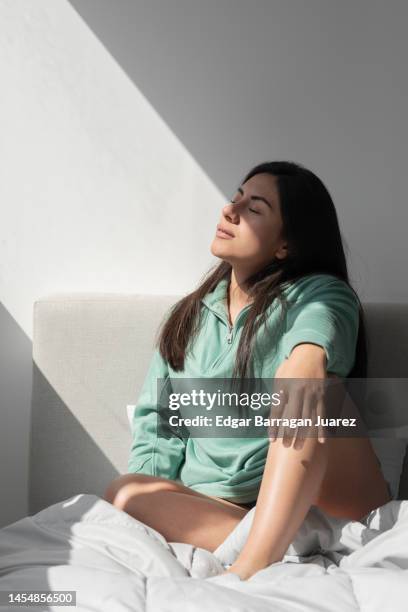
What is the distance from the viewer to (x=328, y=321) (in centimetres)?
200

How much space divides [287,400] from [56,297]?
96 cm

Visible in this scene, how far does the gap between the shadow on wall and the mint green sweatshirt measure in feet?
1.63

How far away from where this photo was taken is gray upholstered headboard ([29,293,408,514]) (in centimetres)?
249

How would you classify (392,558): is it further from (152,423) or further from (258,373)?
(152,423)

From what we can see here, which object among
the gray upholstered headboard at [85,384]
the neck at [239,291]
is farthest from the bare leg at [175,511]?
the neck at [239,291]

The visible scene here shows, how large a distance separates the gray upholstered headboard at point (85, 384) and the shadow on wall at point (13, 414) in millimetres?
212

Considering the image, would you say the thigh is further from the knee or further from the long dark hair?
the long dark hair

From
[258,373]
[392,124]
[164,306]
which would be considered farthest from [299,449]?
[392,124]

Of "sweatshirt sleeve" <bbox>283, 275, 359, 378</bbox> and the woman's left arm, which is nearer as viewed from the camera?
the woman's left arm

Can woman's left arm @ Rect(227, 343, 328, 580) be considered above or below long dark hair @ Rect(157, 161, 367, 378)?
below

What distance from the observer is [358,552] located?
1.76 meters

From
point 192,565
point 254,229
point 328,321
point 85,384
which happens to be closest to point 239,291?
point 254,229

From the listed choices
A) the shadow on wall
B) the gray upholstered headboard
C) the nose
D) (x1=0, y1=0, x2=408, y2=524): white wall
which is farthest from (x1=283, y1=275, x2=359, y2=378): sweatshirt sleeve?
the shadow on wall

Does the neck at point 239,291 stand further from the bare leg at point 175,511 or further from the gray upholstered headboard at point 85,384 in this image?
the bare leg at point 175,511
